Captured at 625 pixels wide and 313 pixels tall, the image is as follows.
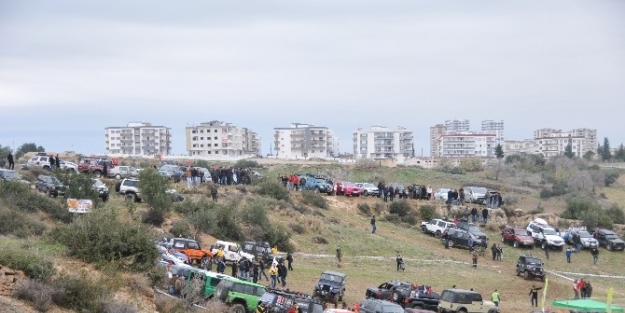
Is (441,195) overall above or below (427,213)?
above

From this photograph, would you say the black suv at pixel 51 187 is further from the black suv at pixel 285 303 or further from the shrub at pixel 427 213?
the shrub at pixel 427 213

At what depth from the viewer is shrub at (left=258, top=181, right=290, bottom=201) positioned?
5706 cm

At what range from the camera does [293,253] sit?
43.5 m

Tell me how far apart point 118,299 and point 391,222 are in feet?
123

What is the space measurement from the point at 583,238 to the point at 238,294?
35.0 meters

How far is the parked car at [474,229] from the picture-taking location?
168 feet

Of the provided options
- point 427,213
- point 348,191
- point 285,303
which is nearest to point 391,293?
point 285,303

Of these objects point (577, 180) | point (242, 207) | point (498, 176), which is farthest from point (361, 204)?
point (498, 176)

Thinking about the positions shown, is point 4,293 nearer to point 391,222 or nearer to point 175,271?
point 175,271

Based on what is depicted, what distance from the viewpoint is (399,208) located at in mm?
60438

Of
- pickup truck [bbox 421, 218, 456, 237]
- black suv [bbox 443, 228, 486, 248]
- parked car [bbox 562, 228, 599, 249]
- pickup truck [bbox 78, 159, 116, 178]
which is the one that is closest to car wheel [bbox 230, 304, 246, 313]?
black suv [bbox 443, 228, 486, 248]

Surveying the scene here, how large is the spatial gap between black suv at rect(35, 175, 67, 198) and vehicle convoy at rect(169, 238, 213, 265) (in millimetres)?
10578

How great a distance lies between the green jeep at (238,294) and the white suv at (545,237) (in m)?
30.7

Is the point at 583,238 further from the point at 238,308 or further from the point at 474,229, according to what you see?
the point at 238,308
